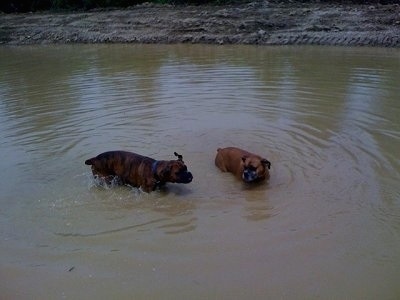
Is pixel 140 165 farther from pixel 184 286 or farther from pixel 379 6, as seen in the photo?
pixel 379 6

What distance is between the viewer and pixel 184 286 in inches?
185

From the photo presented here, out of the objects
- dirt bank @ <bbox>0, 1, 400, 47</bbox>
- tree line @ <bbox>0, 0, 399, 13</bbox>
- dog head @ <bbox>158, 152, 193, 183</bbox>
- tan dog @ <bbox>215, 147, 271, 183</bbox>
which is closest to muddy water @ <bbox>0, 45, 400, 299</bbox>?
tan dog @ <bbox>215, 147, 271, 183</bbox>

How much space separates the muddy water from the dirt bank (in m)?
7.10

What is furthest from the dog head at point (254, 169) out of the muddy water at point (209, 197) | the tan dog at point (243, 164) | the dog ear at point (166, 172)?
the dog ear at point (166, 172)

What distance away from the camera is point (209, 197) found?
666cm

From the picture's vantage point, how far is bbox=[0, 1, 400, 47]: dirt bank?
2041 centimetres

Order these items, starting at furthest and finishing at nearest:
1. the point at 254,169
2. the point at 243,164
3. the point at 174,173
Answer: the point at 243,164 → the point at 254,169 → the point at 174,173

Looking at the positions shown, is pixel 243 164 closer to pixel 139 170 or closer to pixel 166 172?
pixel 166 172

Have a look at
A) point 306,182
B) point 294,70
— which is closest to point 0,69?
point 294,70

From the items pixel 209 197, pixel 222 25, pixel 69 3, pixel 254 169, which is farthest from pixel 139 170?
pixel 69 3

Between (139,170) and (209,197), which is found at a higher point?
(139,170)

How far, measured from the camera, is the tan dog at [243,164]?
6.77 metres

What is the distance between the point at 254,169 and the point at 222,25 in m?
17.6

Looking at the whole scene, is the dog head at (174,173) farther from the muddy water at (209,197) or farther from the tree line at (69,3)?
the tree line at (69,3)
